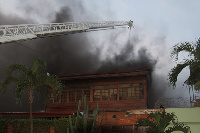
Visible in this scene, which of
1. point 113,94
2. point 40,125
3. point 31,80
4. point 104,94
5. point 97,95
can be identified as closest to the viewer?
point 31,80

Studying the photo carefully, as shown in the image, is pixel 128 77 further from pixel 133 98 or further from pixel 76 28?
pixel 76 28

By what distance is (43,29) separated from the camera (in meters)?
39.4

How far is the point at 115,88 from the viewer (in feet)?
96.1

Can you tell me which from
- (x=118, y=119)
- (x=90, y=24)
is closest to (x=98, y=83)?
(x=118, y=119)

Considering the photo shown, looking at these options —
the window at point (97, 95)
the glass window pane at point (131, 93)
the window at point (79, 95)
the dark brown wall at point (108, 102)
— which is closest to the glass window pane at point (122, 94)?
the dark brown wall at point (108, 102)

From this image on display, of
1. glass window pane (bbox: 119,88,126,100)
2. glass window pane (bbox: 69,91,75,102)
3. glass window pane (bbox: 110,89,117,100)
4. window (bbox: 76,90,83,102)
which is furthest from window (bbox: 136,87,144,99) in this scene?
glass window pane (bbox: 69,91,75,102)

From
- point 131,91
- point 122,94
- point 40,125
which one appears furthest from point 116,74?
point 40,125

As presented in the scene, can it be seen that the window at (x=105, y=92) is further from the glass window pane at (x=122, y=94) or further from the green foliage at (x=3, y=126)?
the green foliage at (x=3, y=126)

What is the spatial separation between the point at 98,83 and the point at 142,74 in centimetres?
505

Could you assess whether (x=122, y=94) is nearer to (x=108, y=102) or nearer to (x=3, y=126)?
(x=108, y=102)

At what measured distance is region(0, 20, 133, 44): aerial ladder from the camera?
26.9 metres

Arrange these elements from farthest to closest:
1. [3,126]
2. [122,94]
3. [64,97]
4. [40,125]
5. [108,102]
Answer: [64,97], [108,102], [122,94], [3,126], [40,125]

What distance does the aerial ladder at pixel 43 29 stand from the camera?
88.3ft

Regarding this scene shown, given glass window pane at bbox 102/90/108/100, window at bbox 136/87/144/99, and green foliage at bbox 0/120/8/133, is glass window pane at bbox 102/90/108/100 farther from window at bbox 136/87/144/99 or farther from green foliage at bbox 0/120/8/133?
green foliage at bbox 0/120/8/133
